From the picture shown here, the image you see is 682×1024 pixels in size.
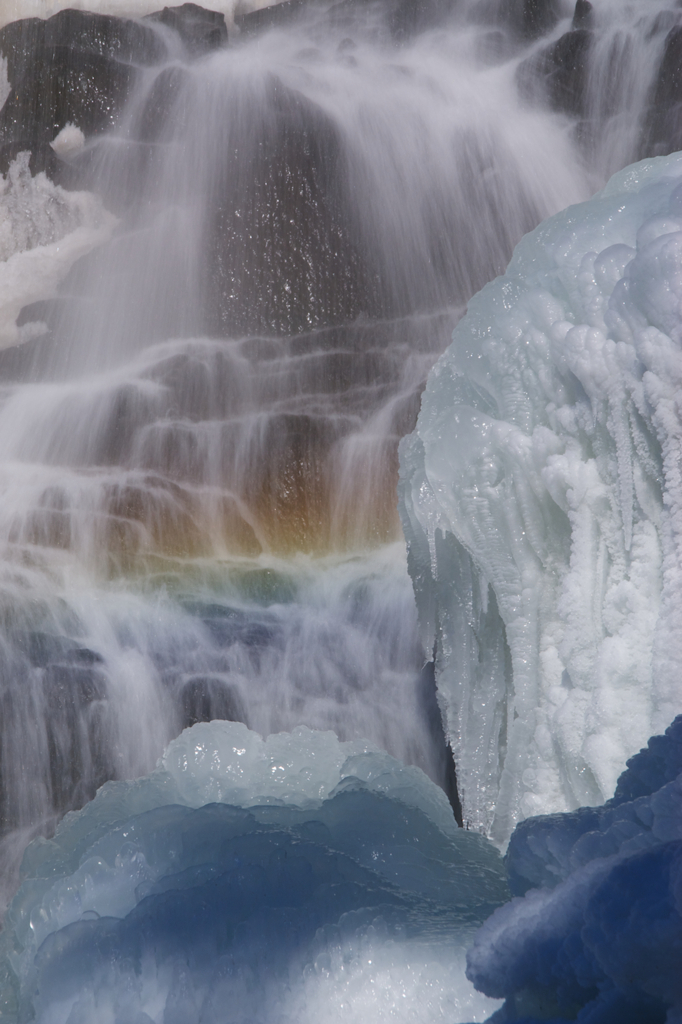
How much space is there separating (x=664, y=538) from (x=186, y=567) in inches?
93.9

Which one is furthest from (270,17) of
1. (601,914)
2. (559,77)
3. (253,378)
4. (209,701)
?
(601,914)

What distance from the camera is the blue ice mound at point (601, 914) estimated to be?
113cm

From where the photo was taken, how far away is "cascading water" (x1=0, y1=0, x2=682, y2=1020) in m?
3.54

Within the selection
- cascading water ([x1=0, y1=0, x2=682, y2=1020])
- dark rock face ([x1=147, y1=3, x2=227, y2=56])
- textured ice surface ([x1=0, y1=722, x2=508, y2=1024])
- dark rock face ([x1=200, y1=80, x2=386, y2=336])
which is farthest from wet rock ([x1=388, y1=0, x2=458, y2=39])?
textured ice surface ([x1=0, y1=722, x2=508, y2=1024])

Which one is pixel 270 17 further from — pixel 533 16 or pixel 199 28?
pixel 533 16

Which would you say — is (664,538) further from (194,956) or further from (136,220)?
(136,220)

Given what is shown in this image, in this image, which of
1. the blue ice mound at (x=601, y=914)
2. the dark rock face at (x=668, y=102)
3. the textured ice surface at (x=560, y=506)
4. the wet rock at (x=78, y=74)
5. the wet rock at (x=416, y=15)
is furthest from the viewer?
the wet rock at (x=78, y=74)

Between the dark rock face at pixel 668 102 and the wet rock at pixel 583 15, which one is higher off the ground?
the wet rock at pixel 583 15

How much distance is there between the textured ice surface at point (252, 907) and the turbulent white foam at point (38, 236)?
284 cm

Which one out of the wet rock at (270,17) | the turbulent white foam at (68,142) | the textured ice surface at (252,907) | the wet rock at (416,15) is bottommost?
the textured ice surface at (252,907)

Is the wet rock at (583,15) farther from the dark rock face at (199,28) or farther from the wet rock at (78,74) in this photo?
the wet rock at (78,74)

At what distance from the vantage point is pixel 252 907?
1.54m

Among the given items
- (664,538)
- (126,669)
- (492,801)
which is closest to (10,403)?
(126,669)

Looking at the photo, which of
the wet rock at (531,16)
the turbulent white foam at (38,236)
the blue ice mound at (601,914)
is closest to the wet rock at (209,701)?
the turbulent white foam at (38,236)
